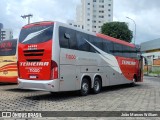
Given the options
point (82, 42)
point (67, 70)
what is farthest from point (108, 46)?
point (67, 70)

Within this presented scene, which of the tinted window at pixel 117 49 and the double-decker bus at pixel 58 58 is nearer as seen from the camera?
the double-decker bus at pixel 58 58

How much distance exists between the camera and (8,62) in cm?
1681

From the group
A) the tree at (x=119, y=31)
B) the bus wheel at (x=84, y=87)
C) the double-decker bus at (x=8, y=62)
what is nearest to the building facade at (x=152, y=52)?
the tree at (x=119, y=31)

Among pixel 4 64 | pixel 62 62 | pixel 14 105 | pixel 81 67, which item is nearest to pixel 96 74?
pixel 81 67

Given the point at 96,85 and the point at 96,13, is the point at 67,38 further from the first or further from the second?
the point at 96,13

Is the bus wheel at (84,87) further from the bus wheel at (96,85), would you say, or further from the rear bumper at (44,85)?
the rear bumper at (44,85)

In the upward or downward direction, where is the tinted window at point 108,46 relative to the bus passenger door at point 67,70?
upward

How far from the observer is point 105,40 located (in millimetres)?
17672

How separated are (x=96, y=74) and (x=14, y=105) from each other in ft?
20.4

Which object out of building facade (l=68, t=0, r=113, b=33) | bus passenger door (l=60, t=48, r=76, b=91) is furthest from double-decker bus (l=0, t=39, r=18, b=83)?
building facade (l=68, t=0, r=113, b=33)

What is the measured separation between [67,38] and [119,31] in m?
52.2

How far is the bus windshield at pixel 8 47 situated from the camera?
1700 centimetres

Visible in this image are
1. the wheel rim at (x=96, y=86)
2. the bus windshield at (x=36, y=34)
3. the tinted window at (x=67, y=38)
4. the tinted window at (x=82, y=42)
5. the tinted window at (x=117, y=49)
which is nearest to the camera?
the bus windshield at (x=36, y=34)

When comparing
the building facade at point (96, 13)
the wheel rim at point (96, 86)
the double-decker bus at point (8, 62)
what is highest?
the building facade at point (96, 13)
